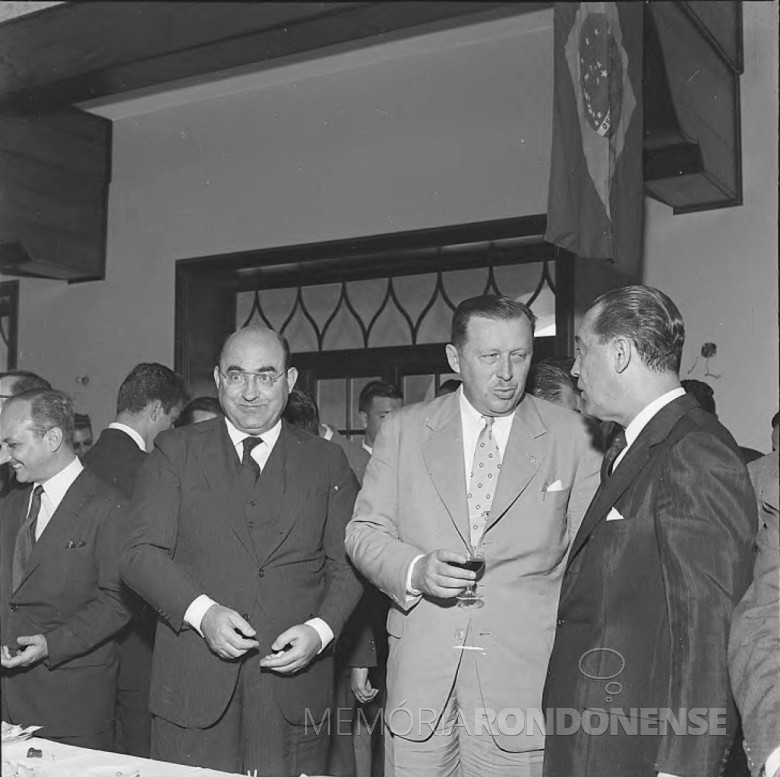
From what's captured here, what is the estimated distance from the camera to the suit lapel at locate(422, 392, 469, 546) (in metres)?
2.47

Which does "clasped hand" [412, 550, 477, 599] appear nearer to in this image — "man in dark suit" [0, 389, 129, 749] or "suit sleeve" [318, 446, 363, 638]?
"suit sleeve" [318, 446, 363, 638]

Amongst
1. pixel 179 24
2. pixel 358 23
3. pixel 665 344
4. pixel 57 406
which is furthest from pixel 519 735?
pixel 358 23

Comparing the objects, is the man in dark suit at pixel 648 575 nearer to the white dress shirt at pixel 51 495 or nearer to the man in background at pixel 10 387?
the white dress shirt at pixel 51 495

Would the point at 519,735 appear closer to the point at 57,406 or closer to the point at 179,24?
the point at 57,406

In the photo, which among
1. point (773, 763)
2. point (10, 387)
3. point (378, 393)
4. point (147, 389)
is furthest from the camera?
point (378, 393)

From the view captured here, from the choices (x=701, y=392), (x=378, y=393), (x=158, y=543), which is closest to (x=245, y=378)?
(x=158, y=543)

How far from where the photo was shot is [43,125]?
6.34 metres

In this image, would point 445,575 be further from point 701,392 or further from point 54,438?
point 701,392

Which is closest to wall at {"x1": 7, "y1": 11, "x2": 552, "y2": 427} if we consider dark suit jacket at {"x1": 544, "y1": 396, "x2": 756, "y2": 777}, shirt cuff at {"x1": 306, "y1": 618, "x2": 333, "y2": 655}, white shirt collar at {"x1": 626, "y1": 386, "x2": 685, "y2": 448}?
shirt cuff at {"x1": 306, "y1": 618, "x2": 333, "y2": 655}

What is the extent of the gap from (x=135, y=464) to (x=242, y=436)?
896 mm

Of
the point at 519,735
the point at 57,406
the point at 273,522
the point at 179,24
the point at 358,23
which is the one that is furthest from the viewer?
the point at 358,23

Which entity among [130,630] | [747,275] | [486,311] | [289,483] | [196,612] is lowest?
[130,630]

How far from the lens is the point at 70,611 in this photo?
2.89 meters

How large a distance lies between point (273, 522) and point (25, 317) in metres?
6.16
